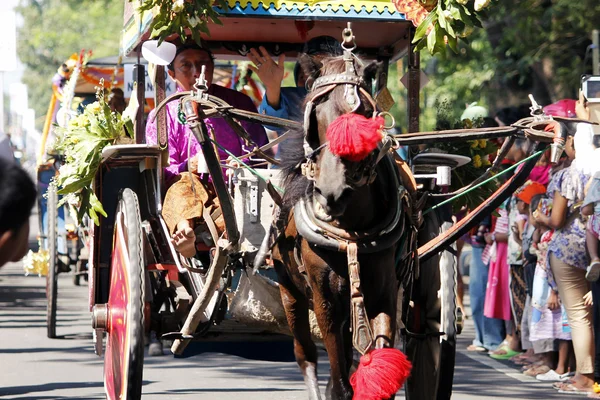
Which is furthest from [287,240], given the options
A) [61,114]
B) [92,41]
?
[92,41]

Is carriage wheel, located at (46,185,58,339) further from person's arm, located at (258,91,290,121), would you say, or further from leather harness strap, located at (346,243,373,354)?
leather harness strap, located at (346,243,373,354)

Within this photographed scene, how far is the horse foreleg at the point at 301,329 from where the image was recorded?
6668mm

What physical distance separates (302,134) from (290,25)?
210 centimetres

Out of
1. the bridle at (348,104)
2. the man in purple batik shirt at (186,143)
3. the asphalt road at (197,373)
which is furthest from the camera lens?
the asphalt road at (197,373)

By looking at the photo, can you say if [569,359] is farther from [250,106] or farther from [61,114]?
[61,114]

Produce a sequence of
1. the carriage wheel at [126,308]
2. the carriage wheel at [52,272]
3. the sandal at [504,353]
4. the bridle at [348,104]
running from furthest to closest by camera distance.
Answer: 1. the carriage wheel at [52,272]
2. the sandal at [504,353]
3. the carriage wheel at [126,308]
4. the bridle at [348,104]

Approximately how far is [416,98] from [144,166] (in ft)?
5.45

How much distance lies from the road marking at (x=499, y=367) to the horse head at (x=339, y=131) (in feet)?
15.5

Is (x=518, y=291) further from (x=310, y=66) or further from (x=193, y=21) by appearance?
(x=310, y=66)

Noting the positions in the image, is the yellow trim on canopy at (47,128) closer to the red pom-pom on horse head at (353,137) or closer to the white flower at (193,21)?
the white flower at (193,21)

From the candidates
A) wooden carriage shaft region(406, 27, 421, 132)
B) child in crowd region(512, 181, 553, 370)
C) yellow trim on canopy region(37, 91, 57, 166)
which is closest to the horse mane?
wooden carriage shaft region(406, 27, 421, 132)

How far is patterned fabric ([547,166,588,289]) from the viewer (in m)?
9.42

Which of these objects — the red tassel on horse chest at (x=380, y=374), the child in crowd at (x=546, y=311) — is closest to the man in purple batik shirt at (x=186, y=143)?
the red tassel on horse chest at (x=380, y=374)

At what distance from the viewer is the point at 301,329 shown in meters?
6.71
